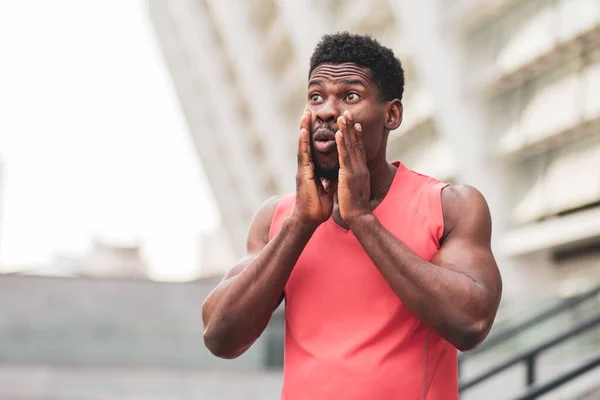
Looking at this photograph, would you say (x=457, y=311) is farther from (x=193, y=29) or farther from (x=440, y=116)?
(x=193, y=29)

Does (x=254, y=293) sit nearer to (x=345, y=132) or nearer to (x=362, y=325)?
(x=362, y=325)

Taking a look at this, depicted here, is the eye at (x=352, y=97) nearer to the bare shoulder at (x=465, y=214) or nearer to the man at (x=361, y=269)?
the man at (x=361, y=269)

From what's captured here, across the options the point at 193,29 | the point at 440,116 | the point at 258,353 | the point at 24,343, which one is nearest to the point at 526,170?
the point at 440,116

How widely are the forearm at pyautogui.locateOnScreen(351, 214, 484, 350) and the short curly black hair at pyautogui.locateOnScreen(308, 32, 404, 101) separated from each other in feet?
1.27

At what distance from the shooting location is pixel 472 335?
2.25m

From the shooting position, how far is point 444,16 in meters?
20.5

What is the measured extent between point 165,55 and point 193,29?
5.25 meters

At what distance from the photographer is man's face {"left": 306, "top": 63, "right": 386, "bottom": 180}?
2.33 m

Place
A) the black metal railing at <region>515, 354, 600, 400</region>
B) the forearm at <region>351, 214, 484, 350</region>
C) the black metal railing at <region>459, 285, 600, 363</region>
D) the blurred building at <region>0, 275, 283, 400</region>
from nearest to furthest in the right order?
the forearm at <region>351, 214, 484, 350</region> → the black metal railing at <region>515, 354, 600, 400</region> → the black metal railing at <region>459, 285, 600, 363</region> → the blurred building at <region>0, 275, 283, 400</region>

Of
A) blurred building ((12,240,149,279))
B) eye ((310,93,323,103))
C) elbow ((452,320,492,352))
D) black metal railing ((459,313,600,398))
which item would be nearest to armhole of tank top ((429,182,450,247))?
elbow ((452,320,492,352))

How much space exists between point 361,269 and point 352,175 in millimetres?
247

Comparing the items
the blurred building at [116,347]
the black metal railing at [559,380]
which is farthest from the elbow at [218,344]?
the blurred building at [116,347]

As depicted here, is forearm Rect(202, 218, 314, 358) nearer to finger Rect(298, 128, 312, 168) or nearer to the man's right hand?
the man's right hand

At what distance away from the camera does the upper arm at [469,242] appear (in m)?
2.32
